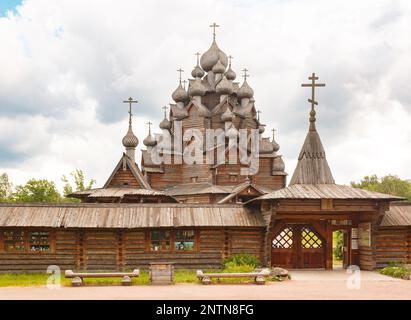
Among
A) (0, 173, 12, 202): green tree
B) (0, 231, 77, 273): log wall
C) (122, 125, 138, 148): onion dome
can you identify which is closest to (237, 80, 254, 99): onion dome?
(122, 125, 138, 148): onion dome

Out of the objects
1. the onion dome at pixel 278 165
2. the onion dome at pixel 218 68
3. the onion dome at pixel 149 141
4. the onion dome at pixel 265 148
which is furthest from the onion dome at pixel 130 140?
the onion dome at pixel 278 165

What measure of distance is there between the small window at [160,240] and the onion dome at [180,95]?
89.5 feet

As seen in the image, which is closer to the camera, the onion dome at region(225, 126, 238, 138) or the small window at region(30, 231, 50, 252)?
the small window at region(30, 231, 50, 252)

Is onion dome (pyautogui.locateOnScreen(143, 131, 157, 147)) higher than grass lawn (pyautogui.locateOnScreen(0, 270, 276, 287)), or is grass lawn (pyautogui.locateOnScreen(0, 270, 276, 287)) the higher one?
onion dome (pyautogui.locateOnScreen(143, 131, 157, 147))

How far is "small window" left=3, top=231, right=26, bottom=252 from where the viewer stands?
24797mm

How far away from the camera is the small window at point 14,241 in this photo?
24797 mm

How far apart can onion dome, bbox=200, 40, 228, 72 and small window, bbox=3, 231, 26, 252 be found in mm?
30909

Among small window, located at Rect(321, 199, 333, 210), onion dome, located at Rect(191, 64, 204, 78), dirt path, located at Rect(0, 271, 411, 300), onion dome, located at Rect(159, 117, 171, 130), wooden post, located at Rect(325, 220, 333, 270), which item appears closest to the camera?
dirt path, located at Rect(0, 271, 411, 300)

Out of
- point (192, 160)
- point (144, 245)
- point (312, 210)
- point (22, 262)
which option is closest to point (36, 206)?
point (22, 262)

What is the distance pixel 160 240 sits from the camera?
25297mm

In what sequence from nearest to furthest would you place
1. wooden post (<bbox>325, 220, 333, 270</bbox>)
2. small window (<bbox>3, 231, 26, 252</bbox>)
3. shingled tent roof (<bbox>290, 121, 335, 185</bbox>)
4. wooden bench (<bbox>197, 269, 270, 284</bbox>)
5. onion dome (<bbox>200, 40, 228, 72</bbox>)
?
wooden bench (<bbox>197, 269, 270, 284</bbox>), small window (<bbox>3, 231, 26, 252</bbox>), wooden post (<bbox>325, 220, 333, 270</bbox>), shingled tent roof (<bbox>290, 121, 335, 185</bbox>), onion dome (<bbox>200, 40, 228, 72</bbox>)

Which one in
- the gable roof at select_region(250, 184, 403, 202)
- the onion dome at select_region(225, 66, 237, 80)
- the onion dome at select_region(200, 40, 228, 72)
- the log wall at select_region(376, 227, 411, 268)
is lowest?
the log wall at select_region(376, 227, 411, 268)

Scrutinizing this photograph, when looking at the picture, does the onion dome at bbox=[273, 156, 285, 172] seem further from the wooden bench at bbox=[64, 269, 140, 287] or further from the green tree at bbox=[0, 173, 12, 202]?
the green tree at bbox=[0, 173, 12, 202]

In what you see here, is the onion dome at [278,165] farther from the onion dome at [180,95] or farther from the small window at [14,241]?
the small window at [14,241]
